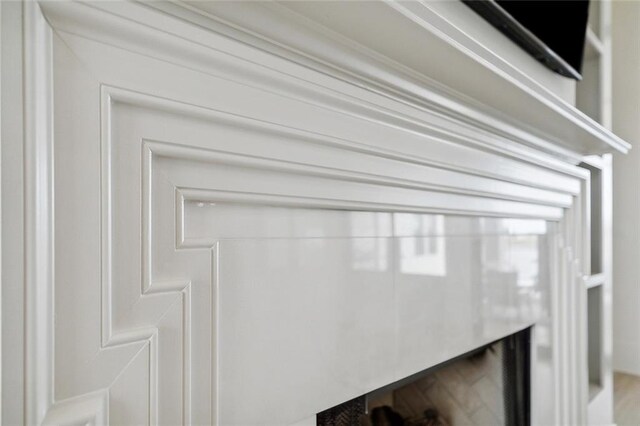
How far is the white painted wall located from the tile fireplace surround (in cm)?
133

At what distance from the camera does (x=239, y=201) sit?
0.52 m

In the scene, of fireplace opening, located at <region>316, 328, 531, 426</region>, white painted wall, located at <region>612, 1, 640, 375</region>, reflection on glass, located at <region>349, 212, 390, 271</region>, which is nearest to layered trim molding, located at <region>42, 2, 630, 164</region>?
reflection on glass, located at <region>349, 212, 390, 271</region>

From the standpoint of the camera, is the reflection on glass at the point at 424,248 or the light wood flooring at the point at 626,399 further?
the light wood flooring at the point at 626,399

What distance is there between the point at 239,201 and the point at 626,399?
2.14 metres

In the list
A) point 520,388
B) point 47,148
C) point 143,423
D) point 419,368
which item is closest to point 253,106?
point 47,148

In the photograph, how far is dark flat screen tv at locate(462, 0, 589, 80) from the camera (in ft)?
3.38

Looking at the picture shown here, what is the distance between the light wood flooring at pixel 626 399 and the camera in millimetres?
1825

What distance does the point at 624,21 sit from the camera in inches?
75.7

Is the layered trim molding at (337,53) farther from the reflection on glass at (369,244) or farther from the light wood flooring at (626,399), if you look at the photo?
the light wood flooring at (626,399)

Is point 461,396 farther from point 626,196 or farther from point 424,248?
point 626,196

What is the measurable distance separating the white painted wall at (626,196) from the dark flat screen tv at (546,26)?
2.22 ft

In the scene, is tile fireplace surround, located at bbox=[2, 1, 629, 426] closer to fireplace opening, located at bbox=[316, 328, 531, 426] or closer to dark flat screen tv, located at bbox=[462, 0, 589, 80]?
dark flat screen tv, located at bbox=[462, 0, 589, 80]

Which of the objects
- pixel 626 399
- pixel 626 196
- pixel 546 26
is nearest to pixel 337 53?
pixel 546 26

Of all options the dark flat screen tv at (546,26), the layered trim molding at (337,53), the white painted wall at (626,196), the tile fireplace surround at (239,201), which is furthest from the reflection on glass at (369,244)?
the white painted wall at (626,196)
